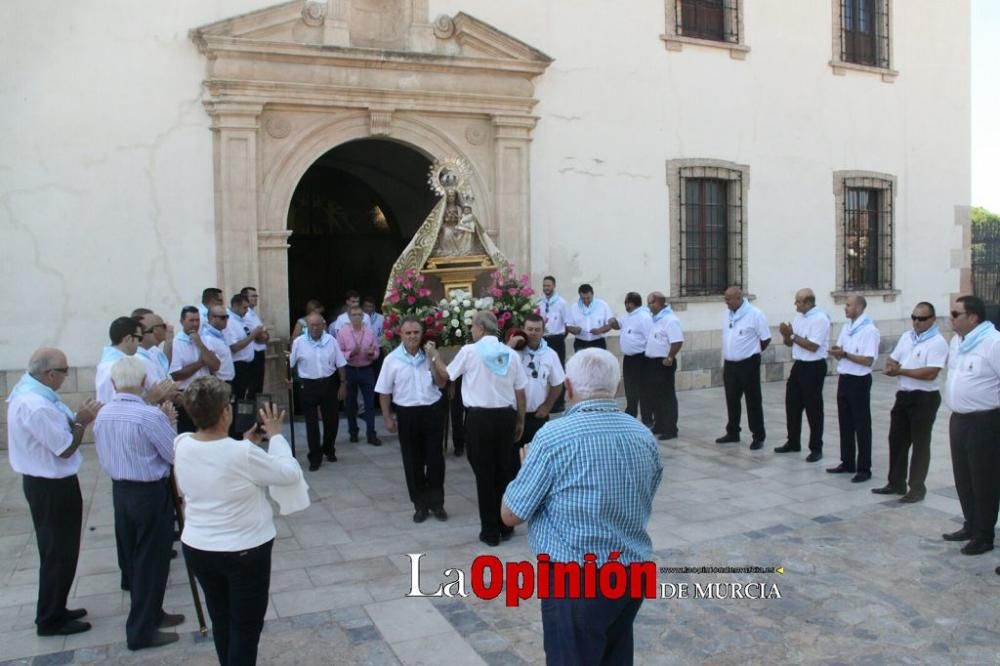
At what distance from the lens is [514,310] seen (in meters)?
8.38

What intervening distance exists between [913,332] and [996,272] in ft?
45.9

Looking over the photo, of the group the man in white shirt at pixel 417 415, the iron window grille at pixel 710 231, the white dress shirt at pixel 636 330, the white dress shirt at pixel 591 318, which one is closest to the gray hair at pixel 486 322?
the man in white shirt at pixel 417 415

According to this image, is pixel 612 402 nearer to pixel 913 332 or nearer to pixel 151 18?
pixel 913 332

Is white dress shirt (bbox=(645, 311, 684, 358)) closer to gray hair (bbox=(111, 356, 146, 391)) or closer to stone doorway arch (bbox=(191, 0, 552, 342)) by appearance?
stone doorway arch (bbox=(191, 0, 552, 342))

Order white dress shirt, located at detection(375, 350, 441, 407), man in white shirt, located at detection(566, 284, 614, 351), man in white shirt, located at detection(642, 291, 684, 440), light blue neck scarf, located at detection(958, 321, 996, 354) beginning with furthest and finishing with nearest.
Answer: man in white shirt, located at detection(566, 284, 614, 351), man in white shirt, located at detection(642, 291, 684, 440), white dress shirt, located at detection(375, 350, 441, 407), light blue neck scarf, located at detection(958, 321, 996, 354)

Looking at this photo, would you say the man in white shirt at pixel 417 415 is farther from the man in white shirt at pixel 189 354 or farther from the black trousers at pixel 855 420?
the black trousers at pixel 855 420

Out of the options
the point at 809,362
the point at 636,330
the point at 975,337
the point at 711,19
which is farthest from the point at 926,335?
the point at 711,19

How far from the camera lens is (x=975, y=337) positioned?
236 inches

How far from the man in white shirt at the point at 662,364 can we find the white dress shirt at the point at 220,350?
15.0 ft

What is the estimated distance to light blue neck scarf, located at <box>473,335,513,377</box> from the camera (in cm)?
621

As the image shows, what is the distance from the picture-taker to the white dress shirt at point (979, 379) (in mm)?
5859

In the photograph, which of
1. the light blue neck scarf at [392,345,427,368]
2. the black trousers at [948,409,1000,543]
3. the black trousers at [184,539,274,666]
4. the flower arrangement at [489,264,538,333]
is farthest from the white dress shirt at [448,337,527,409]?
the black trousers at [948,409,1000,543]

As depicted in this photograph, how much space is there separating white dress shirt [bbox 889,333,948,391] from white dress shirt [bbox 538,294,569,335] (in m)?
4.86

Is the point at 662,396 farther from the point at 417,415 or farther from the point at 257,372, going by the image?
the point at 257,372
